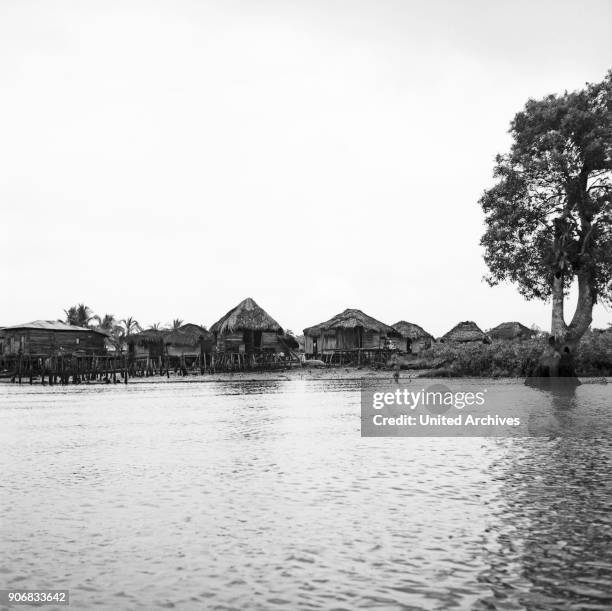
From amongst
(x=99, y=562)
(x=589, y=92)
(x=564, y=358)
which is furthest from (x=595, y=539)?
(x=589, y=92)

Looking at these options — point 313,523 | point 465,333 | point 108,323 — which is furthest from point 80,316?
point 313,523

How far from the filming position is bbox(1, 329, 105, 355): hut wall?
205 ft

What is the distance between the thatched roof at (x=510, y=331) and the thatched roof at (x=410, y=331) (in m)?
6.79

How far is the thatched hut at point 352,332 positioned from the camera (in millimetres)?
67062

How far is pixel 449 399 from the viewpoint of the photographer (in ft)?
80.8

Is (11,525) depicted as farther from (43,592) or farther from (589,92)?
(589,92)

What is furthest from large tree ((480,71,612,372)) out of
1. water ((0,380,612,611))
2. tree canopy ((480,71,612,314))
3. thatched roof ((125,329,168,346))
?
thatched roof ((125,329,168,346))

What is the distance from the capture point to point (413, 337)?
242 ft

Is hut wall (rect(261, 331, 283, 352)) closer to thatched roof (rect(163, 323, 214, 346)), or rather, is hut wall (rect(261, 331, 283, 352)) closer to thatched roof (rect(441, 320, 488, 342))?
thatched roof (rect(163, 323, 214, 346))

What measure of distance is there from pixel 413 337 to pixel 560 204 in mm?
40710

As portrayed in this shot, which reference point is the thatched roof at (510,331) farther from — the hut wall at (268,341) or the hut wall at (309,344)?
the hut wall at (268,341)

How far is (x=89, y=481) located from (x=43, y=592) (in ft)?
16.5
